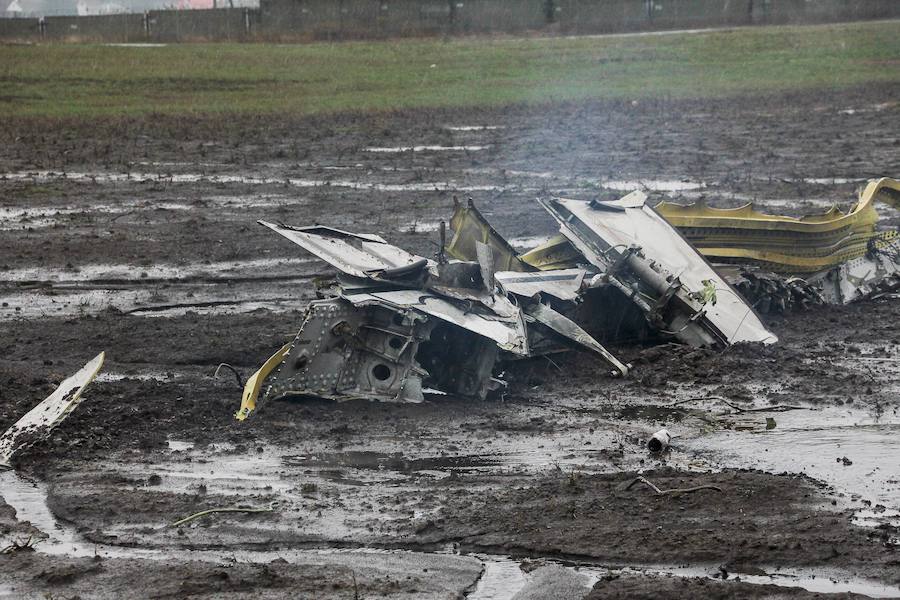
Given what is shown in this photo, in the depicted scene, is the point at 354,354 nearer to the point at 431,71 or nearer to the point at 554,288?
the point at 554,288

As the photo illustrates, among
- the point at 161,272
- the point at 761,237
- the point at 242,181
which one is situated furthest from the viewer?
the point at 242,181

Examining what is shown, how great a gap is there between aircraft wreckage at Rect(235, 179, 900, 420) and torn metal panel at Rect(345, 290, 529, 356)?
0.06ft

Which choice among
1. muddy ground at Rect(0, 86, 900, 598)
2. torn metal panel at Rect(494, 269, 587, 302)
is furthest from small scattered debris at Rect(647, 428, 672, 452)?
torn metal panel at Rect(494, 269, 587, 302)

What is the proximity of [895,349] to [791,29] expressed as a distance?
34953mm

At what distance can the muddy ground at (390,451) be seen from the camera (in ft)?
26.5

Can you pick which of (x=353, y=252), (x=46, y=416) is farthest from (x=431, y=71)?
(x=46, y=416)

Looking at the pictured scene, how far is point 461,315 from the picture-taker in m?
11.4

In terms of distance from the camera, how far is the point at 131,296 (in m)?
15.6

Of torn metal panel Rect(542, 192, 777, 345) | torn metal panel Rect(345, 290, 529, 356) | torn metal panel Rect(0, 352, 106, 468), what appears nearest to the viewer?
torn metal panel Rect(0, 352, 106, 468)

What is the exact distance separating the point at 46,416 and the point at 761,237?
803cm

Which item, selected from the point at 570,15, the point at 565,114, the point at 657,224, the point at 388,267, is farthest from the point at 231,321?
the point at 570,15

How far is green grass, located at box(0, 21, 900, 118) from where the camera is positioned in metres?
33.8

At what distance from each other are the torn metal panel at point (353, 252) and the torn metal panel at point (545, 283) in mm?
924

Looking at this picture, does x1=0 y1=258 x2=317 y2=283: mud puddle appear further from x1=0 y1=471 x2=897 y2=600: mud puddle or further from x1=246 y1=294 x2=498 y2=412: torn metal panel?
x1=0 y1=471 x2=897 y2=600: mud puddle
